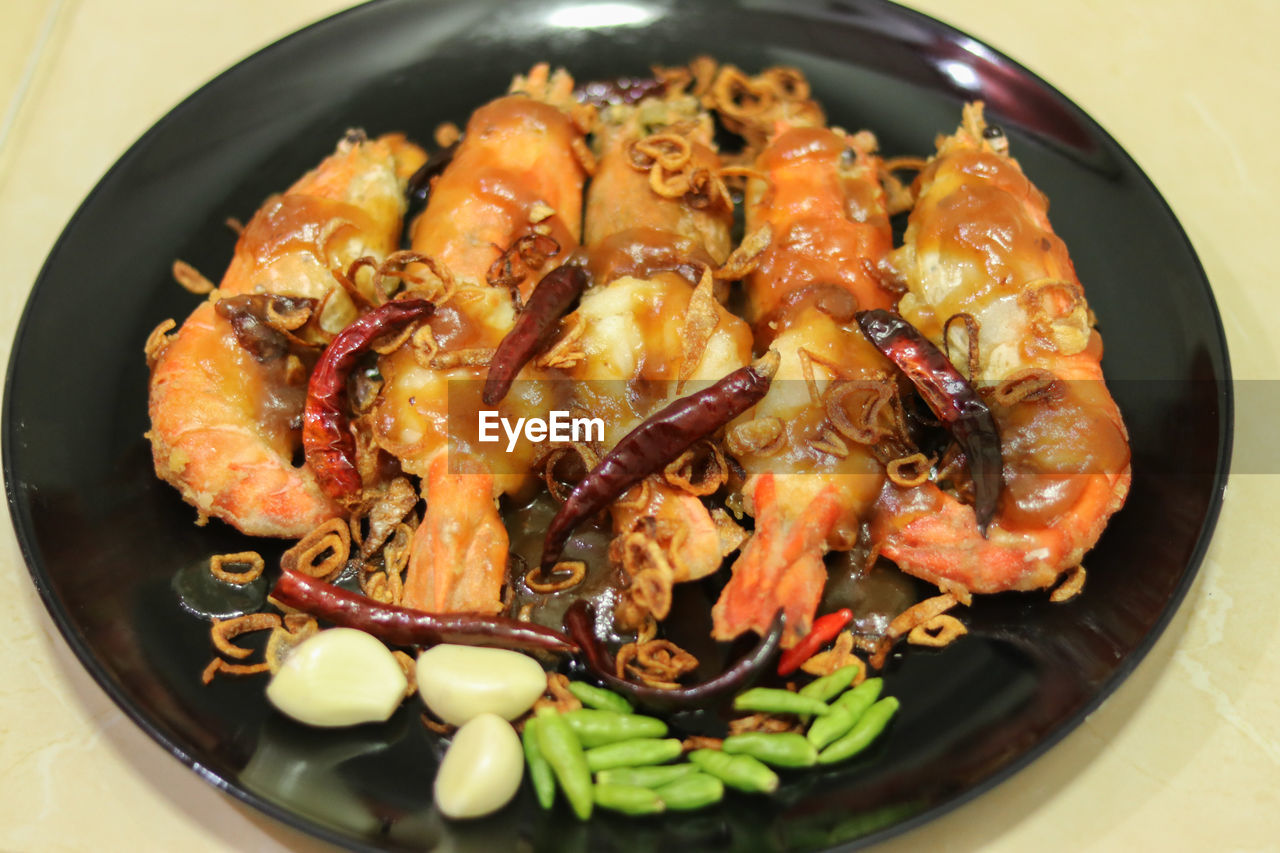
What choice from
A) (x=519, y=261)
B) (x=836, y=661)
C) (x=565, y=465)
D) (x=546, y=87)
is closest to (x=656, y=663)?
(x=836, y=661)

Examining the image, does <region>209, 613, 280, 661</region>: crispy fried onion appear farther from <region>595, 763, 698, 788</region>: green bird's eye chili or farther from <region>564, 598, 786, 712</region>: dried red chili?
<region>595, 763, 698, 788</region>: green bird's eye chili

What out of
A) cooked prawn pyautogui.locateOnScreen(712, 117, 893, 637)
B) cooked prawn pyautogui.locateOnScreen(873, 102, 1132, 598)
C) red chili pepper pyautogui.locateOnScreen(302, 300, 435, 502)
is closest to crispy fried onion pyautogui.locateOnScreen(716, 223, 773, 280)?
cooked prawn pyautogui.locateOnScreen(712, 117, 893, 637)

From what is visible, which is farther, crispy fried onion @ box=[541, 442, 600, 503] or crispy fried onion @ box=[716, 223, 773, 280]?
crispy fried onion @ box=[716, 223, 773, 280]

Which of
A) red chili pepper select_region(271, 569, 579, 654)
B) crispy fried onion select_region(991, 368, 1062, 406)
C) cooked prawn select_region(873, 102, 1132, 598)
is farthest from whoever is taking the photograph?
crispy fried onion select_region(991, 368, 1062, 406)

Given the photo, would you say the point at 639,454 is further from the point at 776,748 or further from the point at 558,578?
the point at 776,748

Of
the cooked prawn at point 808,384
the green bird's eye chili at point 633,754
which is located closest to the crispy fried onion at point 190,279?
the cooked prawn at point 808,384

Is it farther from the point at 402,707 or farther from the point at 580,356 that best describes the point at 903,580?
the point at 402,707
